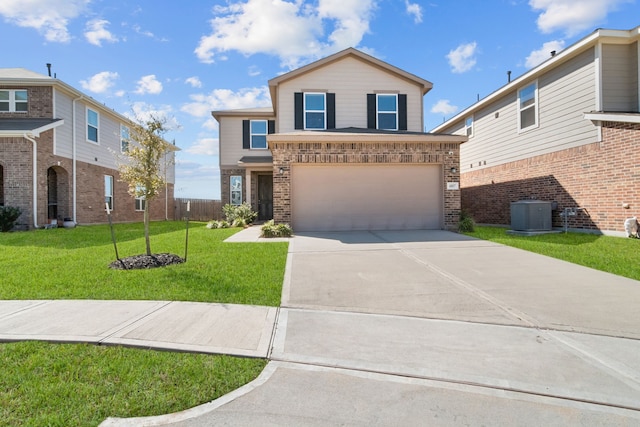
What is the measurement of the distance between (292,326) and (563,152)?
12085mm

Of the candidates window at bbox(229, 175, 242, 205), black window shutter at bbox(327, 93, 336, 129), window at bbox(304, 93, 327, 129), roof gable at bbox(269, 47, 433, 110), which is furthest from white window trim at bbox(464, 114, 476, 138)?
window at bbox(229, 175, 242, 205)

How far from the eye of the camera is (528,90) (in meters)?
13.5

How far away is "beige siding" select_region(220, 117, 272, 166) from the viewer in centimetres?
1881

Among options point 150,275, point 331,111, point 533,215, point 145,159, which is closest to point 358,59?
point 331,111

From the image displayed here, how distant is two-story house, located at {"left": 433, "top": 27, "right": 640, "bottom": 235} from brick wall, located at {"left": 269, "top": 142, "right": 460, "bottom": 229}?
3.49 m

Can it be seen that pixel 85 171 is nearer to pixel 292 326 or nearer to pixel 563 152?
pixel 292 326

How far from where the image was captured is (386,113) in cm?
1484

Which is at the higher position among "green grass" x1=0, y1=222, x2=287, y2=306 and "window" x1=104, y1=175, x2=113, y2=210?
"window" x1=104, y1=175, x2=113, y2=210

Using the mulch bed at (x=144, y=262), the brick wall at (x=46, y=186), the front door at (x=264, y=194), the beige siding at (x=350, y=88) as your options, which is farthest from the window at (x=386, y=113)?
the brick wall at (x=46, y=186)

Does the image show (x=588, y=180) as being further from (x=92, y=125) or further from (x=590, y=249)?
(x=92, y=125)

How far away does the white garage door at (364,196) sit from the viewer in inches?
476

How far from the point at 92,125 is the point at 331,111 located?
12.4 meters

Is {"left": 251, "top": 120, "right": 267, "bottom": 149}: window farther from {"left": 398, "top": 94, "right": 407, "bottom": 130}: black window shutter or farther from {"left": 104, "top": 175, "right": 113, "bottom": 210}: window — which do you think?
{"left": 104, "top": 175, "right": 113, "bottom": 210}: window

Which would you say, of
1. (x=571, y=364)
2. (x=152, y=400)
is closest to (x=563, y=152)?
Answer: (x=571, y=364)
